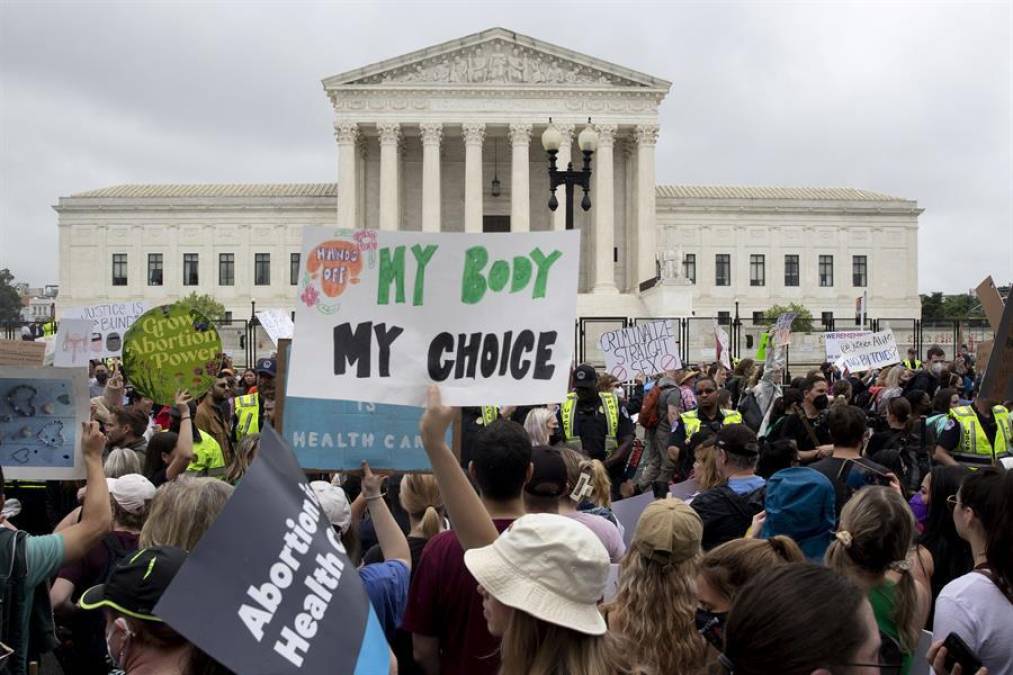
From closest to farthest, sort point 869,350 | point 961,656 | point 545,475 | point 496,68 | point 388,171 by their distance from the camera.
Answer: point 961,656, point 545,475, point 869,350, point 388,171, point 496,68

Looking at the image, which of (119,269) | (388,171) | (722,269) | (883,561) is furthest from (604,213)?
Result: (883,561)

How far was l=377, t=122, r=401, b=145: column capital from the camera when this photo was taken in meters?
56.8

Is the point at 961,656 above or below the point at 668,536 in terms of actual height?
below

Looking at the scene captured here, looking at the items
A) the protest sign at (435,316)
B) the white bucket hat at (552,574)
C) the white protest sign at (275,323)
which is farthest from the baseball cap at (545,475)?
the white protest sign at (275,323)

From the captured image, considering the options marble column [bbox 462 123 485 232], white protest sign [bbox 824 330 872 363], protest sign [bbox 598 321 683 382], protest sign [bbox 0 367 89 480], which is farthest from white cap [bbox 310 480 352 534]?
marble column [bbox 462 123 485 232]

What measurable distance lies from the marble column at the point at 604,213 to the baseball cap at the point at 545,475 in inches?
2016

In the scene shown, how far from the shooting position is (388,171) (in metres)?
56.8

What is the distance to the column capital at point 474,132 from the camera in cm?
5694

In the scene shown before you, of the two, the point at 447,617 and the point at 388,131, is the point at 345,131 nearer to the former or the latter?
the point at 388,131

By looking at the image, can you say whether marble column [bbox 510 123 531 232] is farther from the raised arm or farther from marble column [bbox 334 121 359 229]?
the raised arm

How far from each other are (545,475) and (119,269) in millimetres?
64608

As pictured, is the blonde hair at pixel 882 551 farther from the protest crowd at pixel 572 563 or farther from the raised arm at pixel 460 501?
the raised arm at pixel 460 501

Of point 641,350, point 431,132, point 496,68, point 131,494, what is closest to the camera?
point 131,494

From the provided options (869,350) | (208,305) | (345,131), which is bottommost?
(869,350)
